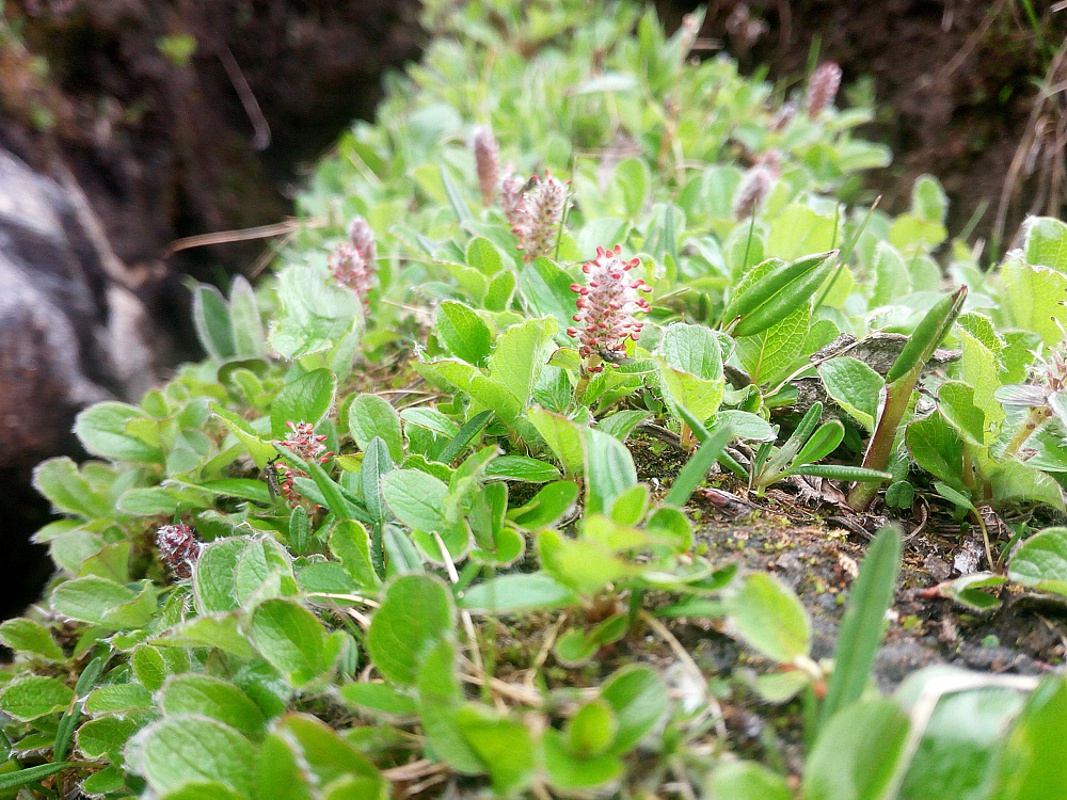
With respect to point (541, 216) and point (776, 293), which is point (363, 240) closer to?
point (541, 216)

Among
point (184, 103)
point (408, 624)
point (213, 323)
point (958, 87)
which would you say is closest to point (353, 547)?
point (408, 624)

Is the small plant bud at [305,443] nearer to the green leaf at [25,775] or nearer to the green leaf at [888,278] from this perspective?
the green leaf at [25,775]

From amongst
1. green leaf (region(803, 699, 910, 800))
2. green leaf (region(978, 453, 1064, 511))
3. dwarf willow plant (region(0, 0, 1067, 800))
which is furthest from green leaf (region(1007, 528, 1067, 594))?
green leaf (region(803, 699, 910, 800))

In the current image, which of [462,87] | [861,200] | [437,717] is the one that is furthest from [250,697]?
[462,87]

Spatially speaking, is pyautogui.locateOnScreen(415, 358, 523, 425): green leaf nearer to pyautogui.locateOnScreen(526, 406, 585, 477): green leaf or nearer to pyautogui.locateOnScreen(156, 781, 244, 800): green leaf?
pyautogui.locateOnScreen(526, 406, 585, 477): green leaf

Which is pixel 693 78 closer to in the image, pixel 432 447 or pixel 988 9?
pixel 988 9

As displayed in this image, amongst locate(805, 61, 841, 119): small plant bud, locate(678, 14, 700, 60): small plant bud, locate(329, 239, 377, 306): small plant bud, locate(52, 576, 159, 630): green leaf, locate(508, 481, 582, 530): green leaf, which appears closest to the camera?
locate(508, 481, 582, 530): green leaf
